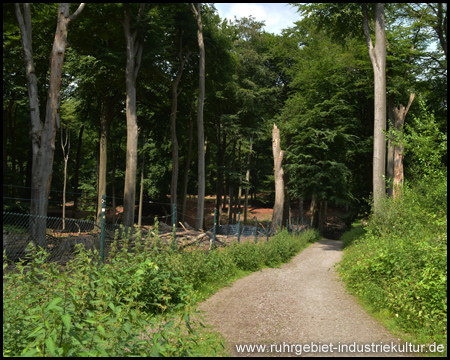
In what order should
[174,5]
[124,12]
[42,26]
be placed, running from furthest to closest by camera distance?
[174,5], [42,26], [124,12]

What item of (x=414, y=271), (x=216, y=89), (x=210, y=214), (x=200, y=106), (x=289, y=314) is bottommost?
(x=210, y=214)

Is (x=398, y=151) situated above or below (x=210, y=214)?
above

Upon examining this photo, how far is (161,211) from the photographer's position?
40.0 metres

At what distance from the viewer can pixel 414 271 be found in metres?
5.95

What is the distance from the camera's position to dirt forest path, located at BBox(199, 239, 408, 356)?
533 centimetres

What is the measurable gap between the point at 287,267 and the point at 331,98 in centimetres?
1542

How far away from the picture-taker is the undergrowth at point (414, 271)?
526 cm

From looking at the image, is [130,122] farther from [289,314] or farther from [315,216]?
[315,216]

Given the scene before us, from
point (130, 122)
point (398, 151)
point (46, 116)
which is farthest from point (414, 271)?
point (398, 151)

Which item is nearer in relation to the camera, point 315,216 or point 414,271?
point 414,271

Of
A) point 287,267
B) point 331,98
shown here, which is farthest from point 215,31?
point 287,267

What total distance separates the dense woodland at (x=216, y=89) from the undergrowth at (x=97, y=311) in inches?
230

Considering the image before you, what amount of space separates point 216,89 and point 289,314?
23.5 m

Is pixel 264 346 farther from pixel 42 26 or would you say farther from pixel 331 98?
pixel 331 98
